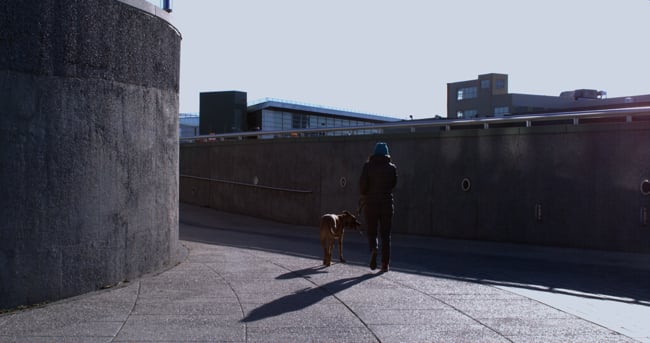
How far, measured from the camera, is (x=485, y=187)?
15086 millimetres

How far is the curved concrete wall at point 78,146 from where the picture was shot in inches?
280

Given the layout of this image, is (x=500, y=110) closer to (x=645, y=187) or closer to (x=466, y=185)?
(x=466, y=185)

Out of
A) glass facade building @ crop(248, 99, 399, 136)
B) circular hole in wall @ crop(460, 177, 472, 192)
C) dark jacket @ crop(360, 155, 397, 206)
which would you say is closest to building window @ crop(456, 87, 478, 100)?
glass facade building @ crop(248, 99, 399, 136)

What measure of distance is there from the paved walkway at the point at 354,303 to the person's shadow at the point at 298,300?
1 cm

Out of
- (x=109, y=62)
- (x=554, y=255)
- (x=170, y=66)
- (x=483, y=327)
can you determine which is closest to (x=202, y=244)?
(x=170, y=66)

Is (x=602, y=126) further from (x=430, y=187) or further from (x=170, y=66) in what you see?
(x=170, y=66)

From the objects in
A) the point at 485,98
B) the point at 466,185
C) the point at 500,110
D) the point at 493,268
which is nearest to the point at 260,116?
the point at 466,185

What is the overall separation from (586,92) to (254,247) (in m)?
35.2

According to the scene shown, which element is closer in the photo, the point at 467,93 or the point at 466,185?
the point at 466,185

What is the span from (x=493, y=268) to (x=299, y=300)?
4.54 meters

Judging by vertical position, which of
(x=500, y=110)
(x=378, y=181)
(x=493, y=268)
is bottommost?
(x=493, y=268)

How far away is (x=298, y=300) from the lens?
783 cm

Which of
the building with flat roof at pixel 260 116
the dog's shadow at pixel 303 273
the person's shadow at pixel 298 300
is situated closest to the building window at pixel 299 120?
the building with flat roof at pixel 260 116

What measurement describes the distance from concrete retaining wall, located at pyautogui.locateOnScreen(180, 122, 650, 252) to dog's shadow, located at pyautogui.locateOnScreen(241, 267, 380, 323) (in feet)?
19.4
